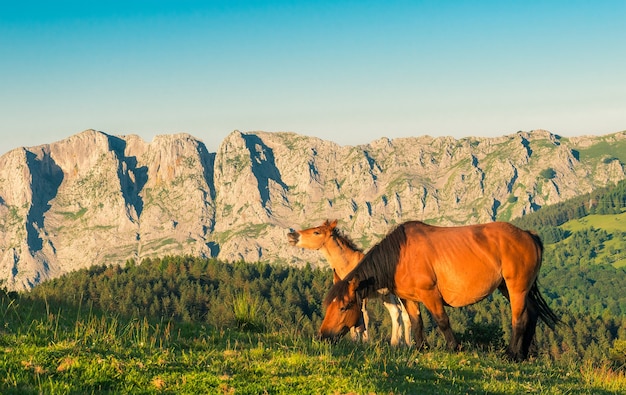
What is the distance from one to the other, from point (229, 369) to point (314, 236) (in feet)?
38.7

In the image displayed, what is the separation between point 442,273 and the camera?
632 inches

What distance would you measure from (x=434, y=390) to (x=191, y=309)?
5715 inches

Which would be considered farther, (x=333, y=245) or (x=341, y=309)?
(x=333, y=245)

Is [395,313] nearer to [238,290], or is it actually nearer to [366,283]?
[366,283]

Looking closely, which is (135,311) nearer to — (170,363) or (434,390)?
(170,363)

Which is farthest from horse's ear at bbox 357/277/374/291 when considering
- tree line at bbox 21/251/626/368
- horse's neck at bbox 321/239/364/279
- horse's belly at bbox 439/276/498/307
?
tree line at bbox 21/251/626/368

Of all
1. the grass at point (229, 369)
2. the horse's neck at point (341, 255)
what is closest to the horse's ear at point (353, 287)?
the grass at point (229, 369)

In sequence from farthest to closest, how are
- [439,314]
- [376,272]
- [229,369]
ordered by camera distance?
[376,272] < [439,314] < [229,369]

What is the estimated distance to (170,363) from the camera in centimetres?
988

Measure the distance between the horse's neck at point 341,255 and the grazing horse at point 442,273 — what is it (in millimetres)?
4692

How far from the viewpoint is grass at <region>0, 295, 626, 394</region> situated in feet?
28.6

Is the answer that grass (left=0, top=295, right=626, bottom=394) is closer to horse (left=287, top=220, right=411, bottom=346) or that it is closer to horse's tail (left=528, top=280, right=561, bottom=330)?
horse's tail (left=528, top=280, right=561, bottom=330)

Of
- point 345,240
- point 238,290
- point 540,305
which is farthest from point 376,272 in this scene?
point 238,290

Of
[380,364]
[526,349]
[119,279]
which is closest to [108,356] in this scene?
[380,364]
